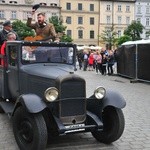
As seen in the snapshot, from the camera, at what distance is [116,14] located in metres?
92.7

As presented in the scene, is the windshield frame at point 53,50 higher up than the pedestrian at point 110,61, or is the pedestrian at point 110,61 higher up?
the windshield frame at point 53,50

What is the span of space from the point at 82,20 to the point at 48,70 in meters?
85.6

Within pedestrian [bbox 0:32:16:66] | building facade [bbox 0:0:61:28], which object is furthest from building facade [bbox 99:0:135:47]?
pedestrian [bbox 0:32:16:66]

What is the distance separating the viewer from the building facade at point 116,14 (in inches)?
3593

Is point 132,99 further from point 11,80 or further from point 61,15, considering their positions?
point 61,15

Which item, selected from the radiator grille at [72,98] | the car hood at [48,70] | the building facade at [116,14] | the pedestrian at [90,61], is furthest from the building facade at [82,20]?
the radiator grille at [72,98]

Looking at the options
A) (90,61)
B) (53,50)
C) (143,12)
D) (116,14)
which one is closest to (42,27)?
(53,50)

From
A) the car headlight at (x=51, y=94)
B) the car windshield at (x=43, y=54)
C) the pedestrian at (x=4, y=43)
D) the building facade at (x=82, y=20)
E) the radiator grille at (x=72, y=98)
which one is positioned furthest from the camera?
the building facade at (x=82, y=20)

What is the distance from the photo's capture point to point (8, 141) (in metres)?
6.55

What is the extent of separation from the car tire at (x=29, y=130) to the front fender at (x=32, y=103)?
14 cm

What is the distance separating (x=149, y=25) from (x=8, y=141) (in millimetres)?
95683

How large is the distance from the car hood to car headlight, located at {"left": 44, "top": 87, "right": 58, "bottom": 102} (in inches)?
13.6

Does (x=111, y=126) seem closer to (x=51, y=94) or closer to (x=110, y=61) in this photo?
(x=51, y=94)

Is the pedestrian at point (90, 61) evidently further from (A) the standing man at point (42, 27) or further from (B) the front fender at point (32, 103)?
(B) the front fender at point (32, 103)
